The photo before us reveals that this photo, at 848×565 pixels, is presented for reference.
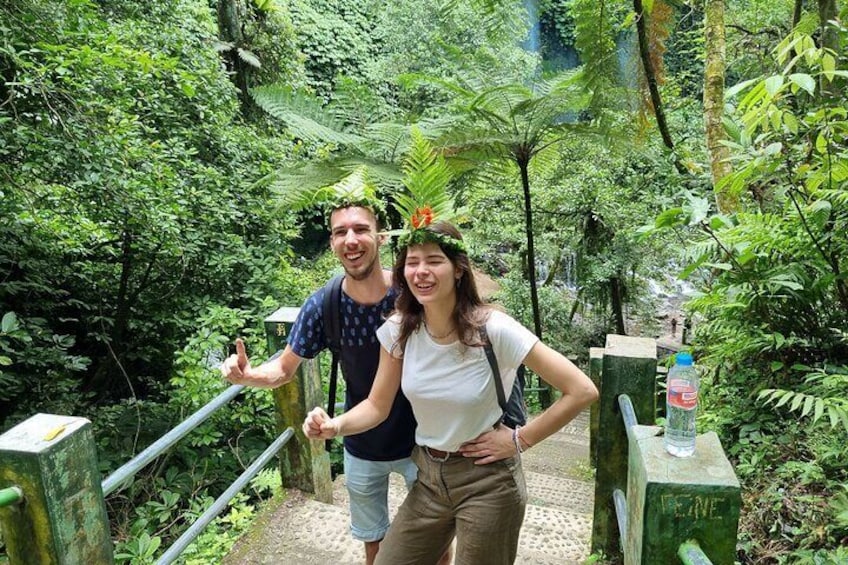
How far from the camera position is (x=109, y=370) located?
546 centimetres

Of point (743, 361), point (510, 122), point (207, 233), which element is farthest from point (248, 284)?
point (743, 361)

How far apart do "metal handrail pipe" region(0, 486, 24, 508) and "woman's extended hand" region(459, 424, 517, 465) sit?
3.82 ft

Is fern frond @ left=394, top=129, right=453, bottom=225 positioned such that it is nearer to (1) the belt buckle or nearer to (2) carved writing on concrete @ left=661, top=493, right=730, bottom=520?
(1) the belt buckle

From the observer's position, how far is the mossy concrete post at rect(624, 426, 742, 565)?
130 cm

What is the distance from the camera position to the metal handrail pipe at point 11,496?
139 centimetres

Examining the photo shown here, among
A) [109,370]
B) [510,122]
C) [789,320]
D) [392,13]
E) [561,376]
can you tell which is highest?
[392,13]

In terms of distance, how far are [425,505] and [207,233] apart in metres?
4.08

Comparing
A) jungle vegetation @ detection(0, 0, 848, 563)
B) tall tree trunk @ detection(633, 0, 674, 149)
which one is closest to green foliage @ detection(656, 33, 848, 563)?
jungle vegetation @ detection(0, 0, 848, 563)

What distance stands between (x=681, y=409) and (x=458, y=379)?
0.61m

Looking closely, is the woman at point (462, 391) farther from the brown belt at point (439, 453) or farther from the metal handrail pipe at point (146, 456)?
the metal handrail pipe at point (146, 456)

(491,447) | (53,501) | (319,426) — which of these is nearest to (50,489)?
(53,501)

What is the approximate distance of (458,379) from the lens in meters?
1.74

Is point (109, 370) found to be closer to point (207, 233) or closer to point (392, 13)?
point (207, 233)

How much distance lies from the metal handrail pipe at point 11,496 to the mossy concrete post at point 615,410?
185 cm
